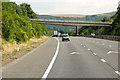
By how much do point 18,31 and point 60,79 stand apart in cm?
2089

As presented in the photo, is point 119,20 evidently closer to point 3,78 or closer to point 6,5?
point 6,5

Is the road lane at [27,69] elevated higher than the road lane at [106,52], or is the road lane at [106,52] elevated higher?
the road lane at [27,69]

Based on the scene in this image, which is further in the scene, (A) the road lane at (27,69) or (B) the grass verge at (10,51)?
(B) the grass verge at (10,51)

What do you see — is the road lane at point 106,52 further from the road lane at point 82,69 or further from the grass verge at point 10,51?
the grass verge at point 10,51

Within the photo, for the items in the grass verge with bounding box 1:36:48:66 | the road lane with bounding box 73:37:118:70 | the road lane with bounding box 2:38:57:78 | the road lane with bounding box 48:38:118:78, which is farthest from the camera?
the grass verge with bounding box 1:36:48:66

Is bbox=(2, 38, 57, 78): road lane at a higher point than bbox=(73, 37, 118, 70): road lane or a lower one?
higher

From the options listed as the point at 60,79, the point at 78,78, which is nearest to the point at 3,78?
the point at 60,79

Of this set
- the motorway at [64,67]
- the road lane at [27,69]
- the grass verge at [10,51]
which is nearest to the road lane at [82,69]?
the motorway at [64,67]

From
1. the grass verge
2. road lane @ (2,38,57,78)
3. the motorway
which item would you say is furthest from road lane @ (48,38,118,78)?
the grass verge

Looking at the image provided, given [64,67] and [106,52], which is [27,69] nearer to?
[64,67]

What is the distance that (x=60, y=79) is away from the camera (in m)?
8.27

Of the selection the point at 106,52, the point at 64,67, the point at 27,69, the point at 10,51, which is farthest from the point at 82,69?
the point at 10,51

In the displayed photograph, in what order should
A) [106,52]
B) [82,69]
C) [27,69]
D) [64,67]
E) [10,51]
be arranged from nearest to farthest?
[82,69], [27,69], [64,67], [10,51], [106,52]

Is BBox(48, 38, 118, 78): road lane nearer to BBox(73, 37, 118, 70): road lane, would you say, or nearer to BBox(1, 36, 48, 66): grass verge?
BBox(73, 37, 118, 70): road lane
